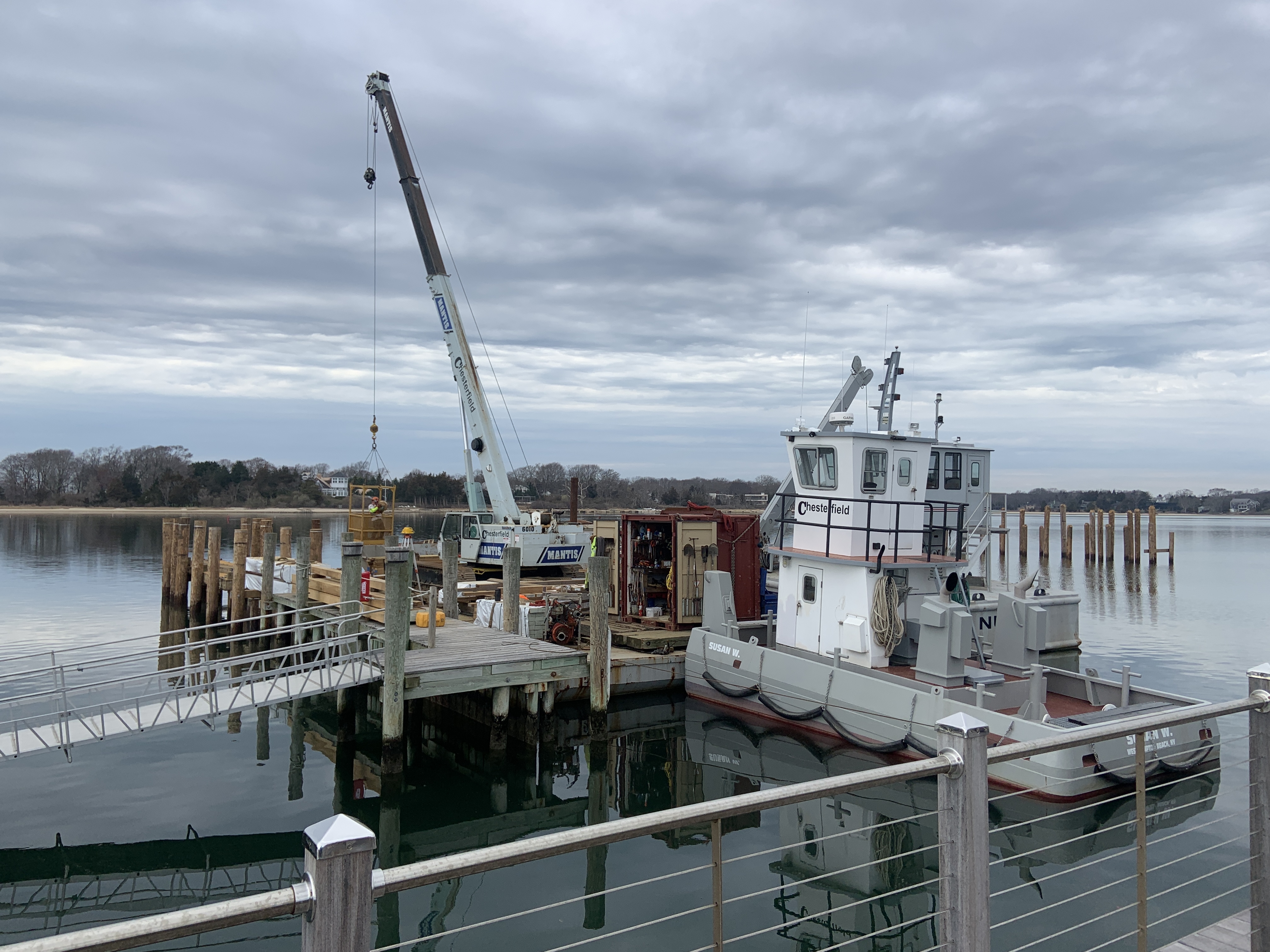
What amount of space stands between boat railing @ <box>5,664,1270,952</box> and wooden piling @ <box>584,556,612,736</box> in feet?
7.80

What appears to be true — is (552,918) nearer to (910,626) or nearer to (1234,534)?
(910,626)

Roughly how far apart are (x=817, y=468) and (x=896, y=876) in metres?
8.16

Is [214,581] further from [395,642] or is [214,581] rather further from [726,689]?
[726,689]

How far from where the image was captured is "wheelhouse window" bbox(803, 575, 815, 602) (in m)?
16.4

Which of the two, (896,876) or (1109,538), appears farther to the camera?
(1109,538)

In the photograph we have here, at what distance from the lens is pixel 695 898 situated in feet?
30.2

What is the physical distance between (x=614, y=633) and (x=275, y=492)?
10104cm

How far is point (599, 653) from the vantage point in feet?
48.6

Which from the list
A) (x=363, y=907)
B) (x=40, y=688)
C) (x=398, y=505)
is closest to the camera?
(x=363, y=907)

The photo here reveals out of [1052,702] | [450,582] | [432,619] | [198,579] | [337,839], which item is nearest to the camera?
[337,839]

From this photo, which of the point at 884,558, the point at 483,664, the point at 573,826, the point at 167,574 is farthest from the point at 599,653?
the point at 167,574

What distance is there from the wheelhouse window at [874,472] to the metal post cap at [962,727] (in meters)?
13.2

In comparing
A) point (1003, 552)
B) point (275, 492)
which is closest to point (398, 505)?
point (275, 492)

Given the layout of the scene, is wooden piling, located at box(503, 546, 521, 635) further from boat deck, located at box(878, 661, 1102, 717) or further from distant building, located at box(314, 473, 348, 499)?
distant building, located at box(314, 473, 348, 499)
